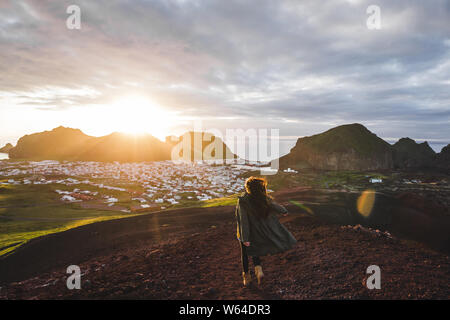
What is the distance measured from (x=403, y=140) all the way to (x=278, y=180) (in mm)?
165031

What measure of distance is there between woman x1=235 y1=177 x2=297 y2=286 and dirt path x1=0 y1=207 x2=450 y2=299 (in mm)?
1008

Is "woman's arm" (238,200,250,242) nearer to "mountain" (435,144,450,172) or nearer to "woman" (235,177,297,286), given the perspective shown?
"woman" (235,177,297,286)

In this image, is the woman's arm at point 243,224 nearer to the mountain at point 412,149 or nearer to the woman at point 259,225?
the woman at point 259,225

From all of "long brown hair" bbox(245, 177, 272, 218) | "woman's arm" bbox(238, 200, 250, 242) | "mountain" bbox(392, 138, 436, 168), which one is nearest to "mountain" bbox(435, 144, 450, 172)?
"mountain" bbox(392, 138, 436, 168)

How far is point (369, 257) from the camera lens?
751 centimetres

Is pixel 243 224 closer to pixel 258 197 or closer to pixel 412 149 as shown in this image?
pixel 258 197

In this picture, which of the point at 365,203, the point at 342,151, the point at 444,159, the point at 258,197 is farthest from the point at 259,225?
the point at 444,159

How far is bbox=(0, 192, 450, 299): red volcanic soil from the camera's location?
19.9 feet

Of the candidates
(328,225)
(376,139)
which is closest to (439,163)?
(376,139)

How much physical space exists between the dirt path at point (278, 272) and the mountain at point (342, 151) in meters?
155

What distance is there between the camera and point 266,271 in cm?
721

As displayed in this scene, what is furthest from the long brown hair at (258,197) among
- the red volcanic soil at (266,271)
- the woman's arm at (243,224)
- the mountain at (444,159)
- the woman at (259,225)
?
the mountain at (444,159)

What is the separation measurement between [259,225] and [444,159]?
161887 millimetres
